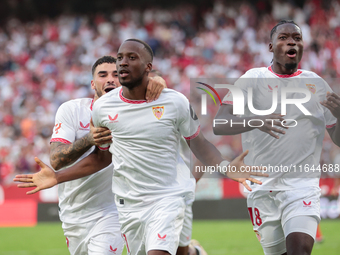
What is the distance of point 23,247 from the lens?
11477mm

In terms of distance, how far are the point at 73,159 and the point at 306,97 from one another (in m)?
2.40

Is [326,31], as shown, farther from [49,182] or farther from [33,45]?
[49,182]

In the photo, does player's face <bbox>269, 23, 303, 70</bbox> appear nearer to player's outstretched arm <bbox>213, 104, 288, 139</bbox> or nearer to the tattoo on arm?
player's outstretched arm <bbox>213, 104, 288, 139</bbox>

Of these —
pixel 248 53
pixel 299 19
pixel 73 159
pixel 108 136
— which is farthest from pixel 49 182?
pixel 299 19

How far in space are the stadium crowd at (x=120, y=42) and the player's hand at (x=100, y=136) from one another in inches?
457

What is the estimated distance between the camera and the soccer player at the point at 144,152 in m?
4.47

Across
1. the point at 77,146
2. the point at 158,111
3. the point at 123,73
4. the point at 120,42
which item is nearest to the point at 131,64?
the point at 123,73

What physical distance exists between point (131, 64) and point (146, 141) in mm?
688

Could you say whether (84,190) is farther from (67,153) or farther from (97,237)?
(67,153)

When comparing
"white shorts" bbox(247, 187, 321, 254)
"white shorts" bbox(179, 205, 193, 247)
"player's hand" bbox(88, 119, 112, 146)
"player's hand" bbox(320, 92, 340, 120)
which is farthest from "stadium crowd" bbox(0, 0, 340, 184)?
"player's hand" bbox(320, 92, 340, 120)

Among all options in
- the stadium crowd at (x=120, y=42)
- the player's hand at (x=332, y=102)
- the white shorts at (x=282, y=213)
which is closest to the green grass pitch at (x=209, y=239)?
the stadium crowd at (x=120, y=42)

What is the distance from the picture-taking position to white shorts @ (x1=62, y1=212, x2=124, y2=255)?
5.20 meters

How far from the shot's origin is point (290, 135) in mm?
5176

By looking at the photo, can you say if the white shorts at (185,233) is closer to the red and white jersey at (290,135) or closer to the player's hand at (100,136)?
the red and white jersey at (290,135)
